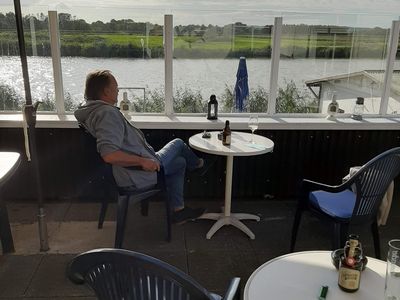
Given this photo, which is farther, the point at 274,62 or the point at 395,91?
the point at 395,91

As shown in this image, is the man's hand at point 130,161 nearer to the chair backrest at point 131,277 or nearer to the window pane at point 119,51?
the window pane at point 119,51

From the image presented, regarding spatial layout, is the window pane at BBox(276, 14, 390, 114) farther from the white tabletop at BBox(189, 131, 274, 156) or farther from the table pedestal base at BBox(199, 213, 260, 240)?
the table pedestal base at BBox(199, 213, 260, 240)

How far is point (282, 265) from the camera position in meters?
1.68

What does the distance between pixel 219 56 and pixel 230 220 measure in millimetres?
1601

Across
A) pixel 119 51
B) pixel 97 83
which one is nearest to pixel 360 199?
pixel 97 83

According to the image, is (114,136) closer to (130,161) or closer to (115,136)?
(115,136)

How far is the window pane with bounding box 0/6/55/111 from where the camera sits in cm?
361

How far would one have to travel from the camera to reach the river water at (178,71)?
3.72 metres

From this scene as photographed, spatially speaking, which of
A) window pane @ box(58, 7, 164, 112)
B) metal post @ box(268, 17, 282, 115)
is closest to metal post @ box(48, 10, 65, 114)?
window pane @ box(58, 7, 164, 112)

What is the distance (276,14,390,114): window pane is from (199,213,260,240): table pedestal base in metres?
1.21

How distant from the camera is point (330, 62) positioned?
3996 millimetres

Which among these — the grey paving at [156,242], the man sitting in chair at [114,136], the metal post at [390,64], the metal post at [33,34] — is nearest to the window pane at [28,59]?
the metal post at [33,34]

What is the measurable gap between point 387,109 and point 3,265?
3.69 meters

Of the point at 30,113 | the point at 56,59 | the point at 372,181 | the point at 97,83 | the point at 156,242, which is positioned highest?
the point at 56,59
